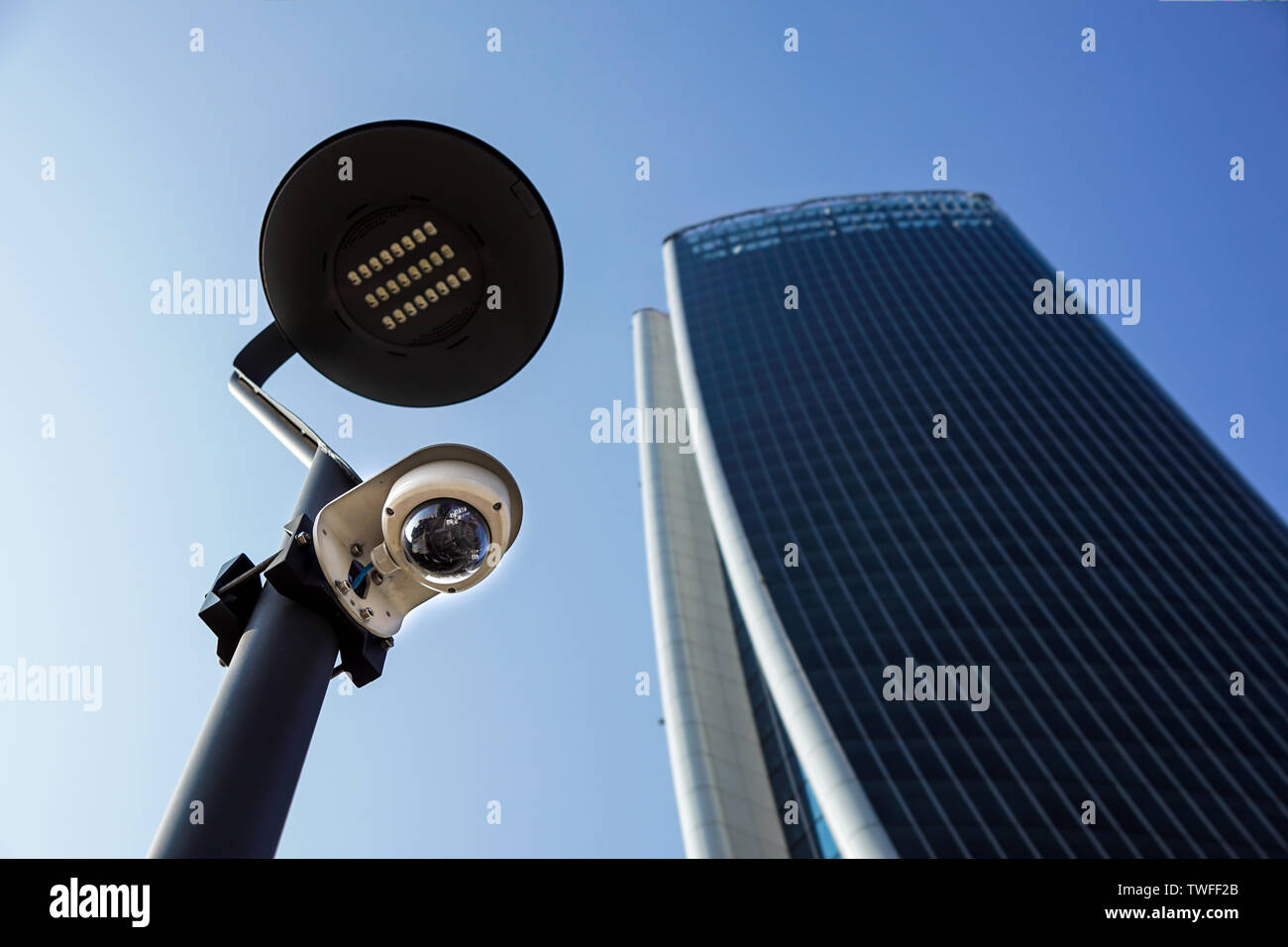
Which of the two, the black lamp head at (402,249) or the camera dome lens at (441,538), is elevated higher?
the black lamp head at (402,249)

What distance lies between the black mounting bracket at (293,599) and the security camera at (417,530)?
28 mm

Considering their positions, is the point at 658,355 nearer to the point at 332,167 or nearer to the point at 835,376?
the point at 835,376

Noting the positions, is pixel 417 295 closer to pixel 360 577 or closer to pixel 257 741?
pixel 360 577

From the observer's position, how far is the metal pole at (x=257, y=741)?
133 centimetres

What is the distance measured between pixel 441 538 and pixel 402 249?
0.80 meters

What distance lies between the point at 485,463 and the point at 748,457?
45845 millimetres

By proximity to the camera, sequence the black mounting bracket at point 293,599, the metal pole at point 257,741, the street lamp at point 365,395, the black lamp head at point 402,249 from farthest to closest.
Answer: the black lamp head at point 402,249, the black mounting bracket at point 293,599, the street lamp at point 365,395, the metal pole at point 257,741

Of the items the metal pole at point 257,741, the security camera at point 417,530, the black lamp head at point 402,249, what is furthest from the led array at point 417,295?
the metal pole at point 257,741

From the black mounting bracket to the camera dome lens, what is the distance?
0.65 feet

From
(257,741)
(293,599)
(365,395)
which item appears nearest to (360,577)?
(293,599)

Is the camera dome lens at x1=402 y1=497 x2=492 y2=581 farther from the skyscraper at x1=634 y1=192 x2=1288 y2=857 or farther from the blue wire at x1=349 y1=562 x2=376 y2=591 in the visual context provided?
the skyscraper at x1=634 y1=192 x2=1288 y2=857

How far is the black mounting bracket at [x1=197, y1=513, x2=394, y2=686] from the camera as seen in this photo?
1.65 metres

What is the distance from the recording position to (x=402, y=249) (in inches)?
80.1

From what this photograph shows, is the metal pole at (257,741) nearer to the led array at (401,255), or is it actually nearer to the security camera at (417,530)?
the security camera at (417,530)
